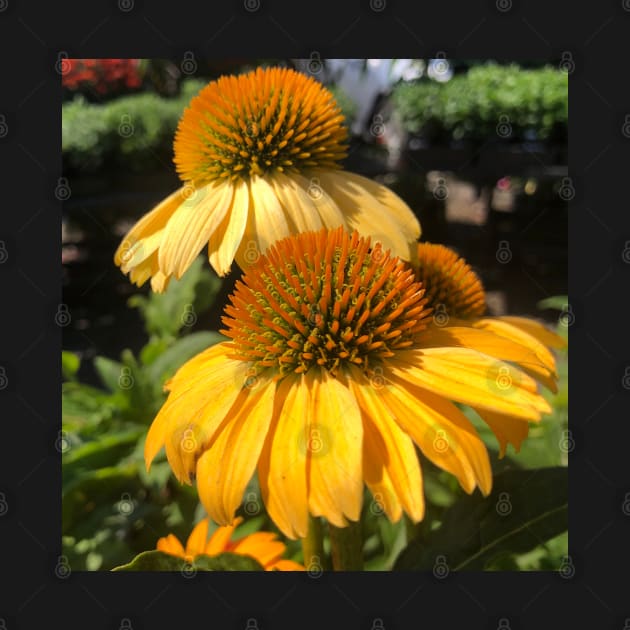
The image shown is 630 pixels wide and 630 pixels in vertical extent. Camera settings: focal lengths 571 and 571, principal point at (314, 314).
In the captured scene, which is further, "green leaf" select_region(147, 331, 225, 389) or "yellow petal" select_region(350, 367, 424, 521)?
"green leaf" select_region(147, 331, 225, 389)

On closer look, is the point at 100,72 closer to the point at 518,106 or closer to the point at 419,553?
the point at 518,106

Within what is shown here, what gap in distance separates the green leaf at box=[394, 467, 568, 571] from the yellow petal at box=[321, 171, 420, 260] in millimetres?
372

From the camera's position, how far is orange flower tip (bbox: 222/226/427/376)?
0.67m

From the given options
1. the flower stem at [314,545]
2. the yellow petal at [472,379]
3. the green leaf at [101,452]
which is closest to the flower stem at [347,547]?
the flower stem at [314,545]

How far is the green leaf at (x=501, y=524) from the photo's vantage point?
0.84 meters

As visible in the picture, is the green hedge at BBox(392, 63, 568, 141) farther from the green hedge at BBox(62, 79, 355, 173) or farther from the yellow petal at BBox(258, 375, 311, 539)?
the yellow petal at BBox(258, 375, 311, 539)

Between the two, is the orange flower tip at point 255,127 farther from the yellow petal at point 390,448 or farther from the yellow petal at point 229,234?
the yellow petal at point 390,448

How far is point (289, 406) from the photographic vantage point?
25.8 inches

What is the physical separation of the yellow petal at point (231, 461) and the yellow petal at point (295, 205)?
28 centimetres

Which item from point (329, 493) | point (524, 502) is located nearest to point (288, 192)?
point (329, 493)

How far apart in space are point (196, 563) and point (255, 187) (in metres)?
0.54

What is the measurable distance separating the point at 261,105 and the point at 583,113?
54 cm

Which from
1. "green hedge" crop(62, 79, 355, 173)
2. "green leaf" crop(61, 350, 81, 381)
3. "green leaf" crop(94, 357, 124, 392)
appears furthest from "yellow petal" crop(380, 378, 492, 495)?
"green hedge" crop(62, 79, 355, 173)

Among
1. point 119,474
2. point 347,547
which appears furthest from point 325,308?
point 119,474
